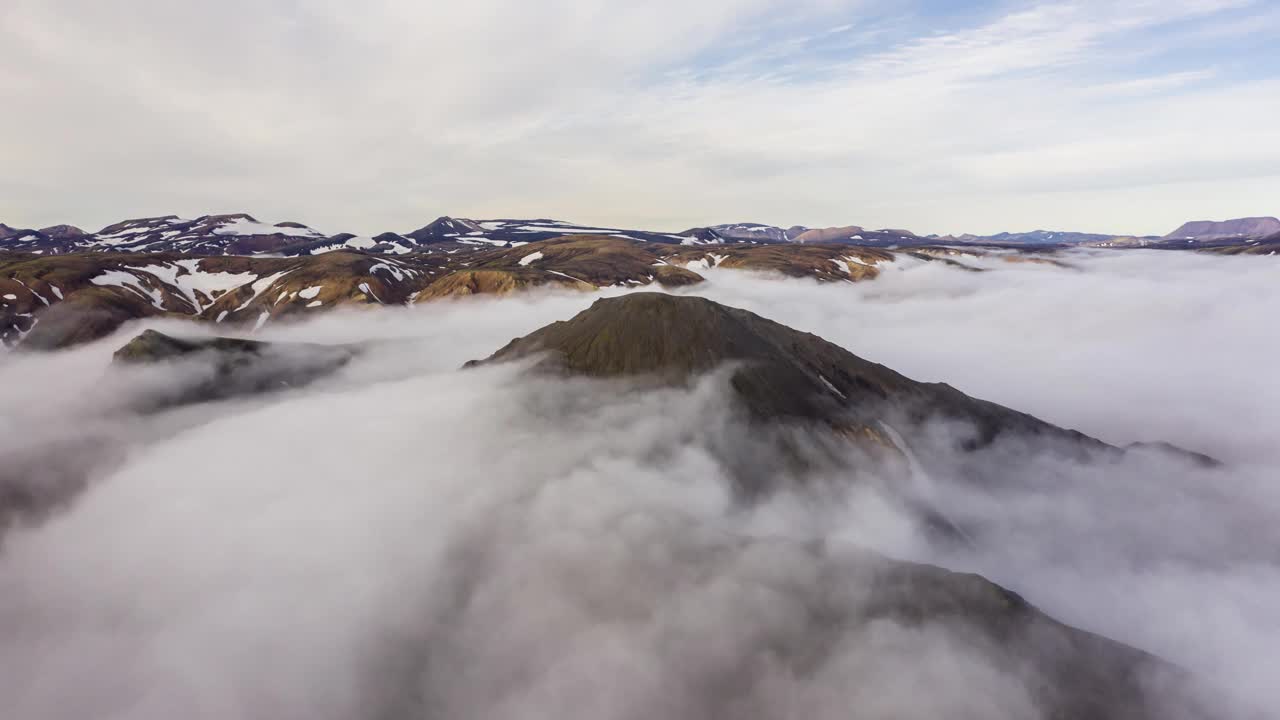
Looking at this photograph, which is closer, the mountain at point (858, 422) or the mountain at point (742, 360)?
the mountain at point (858, 422)

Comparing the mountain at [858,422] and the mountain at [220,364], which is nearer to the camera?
the mountain at [858,422]

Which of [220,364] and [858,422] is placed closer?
[858,422]

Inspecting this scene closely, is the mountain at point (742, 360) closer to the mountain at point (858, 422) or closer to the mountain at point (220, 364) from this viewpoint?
the mountain at point (858, 422)

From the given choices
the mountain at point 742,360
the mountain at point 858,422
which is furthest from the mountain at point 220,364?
the mountain at point 742,360

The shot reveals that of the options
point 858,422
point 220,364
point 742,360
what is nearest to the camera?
point 858,422

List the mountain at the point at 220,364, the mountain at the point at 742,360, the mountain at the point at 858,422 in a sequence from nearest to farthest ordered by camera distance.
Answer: the mountain at the point at 858,422 → the mountain at the point at 742,360 → the mountain at the point at 220,364

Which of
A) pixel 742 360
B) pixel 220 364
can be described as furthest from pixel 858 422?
pixel 220 364

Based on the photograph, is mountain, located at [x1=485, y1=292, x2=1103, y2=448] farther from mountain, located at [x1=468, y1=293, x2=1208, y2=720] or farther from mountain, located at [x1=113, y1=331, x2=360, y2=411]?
mountain, located at [x1=113, y1=331, x2=360, y2=411]

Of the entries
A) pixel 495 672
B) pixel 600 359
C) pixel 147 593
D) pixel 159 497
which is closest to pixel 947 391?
pixel 600 359

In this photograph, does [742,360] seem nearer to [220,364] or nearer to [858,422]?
[858,422]

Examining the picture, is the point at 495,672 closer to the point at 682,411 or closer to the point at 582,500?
the point at 582,500

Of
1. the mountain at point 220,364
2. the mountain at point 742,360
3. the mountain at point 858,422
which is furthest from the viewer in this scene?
the mountain at point 220,364
